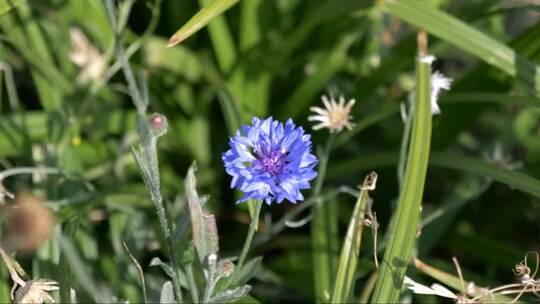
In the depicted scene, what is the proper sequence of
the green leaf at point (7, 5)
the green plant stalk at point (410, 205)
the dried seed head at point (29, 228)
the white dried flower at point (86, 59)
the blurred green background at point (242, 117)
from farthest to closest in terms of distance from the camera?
1. the white dried flower at point (86, 59)
2. the blurred green background at point (242, 117)
3. the green leaf at point (7, 5)
4. the green plant stalk at point (410, 205)
5. the dried seed head at point (29, 228)

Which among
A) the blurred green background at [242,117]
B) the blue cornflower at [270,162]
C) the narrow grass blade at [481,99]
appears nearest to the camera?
the blue cornflower at [270,162]

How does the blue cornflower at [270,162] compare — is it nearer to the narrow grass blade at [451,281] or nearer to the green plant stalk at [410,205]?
the green plant stalk at [410,205]

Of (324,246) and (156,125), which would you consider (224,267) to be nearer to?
(156,125)

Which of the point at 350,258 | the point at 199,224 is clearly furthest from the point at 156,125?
the point at 350,258

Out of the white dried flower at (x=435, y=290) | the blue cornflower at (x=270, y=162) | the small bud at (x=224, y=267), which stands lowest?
the white dried flower at (x=435, y=290)

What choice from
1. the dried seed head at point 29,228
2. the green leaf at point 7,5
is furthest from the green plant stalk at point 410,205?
the green leaf at point 7,5

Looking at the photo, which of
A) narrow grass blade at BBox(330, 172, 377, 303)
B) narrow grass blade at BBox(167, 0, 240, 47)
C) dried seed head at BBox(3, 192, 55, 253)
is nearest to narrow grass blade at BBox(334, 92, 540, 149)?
narrow grass blade at BBox(330, 172, 377, 303)

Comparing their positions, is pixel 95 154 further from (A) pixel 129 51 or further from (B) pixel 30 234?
(B) pixel 30 234

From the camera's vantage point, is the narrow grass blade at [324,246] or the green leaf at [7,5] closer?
the green leaf at [7,5]
